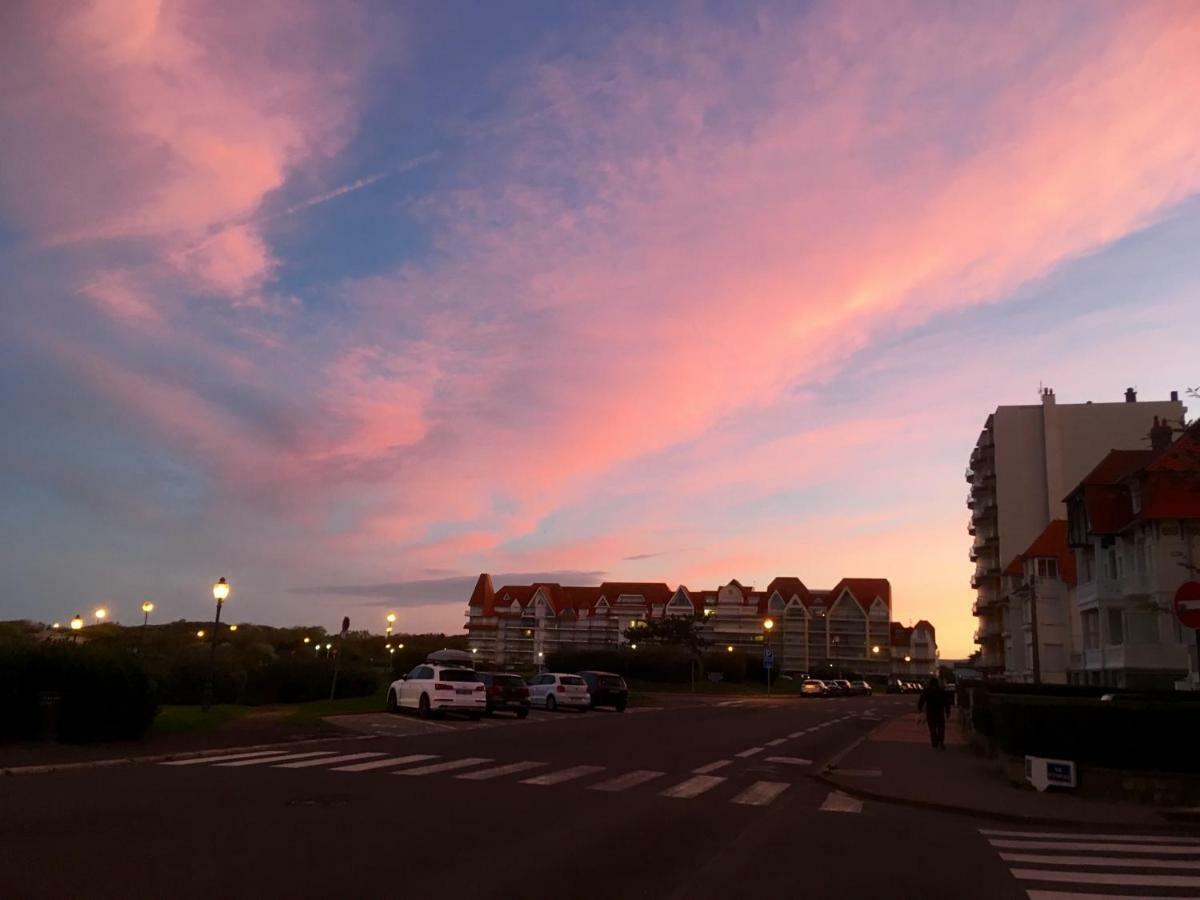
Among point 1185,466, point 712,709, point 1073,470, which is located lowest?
point 712,709

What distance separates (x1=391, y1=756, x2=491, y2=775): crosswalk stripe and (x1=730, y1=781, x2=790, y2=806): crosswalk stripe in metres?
5.12

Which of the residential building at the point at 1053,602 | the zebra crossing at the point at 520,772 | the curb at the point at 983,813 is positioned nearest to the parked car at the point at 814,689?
the residential building at the point at 1053,602

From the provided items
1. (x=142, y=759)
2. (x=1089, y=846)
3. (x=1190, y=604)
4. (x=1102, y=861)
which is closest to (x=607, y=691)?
(x=142, y=759)

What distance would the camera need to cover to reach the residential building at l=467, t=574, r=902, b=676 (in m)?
122

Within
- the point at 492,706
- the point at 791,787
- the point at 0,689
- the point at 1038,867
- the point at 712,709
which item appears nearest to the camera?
the point at 1038,867

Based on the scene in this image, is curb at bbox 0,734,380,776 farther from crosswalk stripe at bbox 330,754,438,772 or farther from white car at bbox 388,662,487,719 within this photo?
white car at bbox 388,662,487,719

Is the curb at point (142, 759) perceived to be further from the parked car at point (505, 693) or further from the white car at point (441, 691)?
the parked car at point (505, 693)

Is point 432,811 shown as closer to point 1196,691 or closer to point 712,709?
point 1196,691

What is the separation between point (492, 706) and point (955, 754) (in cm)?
1605

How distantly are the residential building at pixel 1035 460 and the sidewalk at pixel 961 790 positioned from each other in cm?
6597

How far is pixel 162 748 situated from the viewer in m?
19.0

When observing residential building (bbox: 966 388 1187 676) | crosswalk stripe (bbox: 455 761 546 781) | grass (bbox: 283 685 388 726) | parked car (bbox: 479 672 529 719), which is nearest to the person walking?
crosswalk stripe (bbox: 455 761 546 781)

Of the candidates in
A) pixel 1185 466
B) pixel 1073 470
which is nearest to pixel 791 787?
pixel 1185 466

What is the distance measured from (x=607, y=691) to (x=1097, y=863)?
33.9 m
